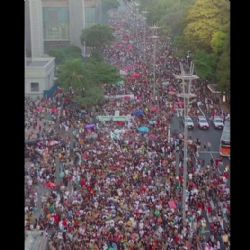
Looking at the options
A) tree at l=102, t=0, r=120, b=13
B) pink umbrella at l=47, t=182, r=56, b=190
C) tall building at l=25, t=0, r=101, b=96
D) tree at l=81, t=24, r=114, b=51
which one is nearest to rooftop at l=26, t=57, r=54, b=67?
tall building at l=25, t=0, r=101, b=96

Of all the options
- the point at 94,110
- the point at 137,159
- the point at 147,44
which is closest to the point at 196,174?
the point at 137,159

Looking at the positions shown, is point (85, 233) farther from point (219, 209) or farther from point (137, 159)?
point (137, 159)

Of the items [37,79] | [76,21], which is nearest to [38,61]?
[37,79]

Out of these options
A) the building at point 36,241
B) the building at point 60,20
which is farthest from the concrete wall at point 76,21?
the building at point 36,241

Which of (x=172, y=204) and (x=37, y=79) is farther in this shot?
(x=37, y=79)

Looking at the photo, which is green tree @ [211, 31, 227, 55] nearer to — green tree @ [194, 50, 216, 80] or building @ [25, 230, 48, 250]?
green tree @ [194, 50, 216, 80]

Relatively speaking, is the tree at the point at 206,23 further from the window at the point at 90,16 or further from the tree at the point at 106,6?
the tree at the point at 106,6

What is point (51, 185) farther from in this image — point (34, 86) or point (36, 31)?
point (36, 31)
